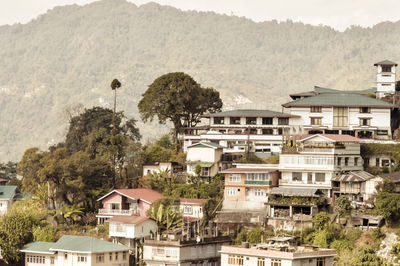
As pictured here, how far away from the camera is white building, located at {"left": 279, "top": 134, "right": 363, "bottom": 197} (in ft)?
255

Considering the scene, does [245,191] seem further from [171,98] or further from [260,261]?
[171,98]

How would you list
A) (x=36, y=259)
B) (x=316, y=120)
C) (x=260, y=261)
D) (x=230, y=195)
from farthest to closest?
(x=316, y=120), (x=230, y=195), (x=36, y=259), (x=260, y=261)

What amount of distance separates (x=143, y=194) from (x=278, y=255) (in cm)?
2128

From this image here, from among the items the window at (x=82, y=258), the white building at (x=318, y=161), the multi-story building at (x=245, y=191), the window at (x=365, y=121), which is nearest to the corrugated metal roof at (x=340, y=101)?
the window at (x=365, y=121)

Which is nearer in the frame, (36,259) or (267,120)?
(36,259)

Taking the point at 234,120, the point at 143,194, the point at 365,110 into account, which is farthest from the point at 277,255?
the point at 234,120

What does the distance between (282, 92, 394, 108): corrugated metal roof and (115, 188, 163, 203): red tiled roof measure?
17.8 m

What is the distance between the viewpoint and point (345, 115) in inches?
3543

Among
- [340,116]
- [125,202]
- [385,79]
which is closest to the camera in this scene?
[125,202]

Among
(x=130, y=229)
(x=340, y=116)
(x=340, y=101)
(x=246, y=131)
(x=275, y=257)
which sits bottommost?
(x=275, y=257)

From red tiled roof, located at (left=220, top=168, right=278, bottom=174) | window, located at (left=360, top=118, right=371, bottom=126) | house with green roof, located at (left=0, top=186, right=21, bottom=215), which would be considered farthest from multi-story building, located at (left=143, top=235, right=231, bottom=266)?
house with green roof, located at (left=0, top=186, right=21, bottom=215)

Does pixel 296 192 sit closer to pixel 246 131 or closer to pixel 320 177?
pixel 320 177

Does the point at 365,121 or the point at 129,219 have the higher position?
the point at 365,121

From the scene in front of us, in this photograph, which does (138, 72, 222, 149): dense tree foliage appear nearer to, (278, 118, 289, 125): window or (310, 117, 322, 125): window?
(278, 118, 289, 125): window
